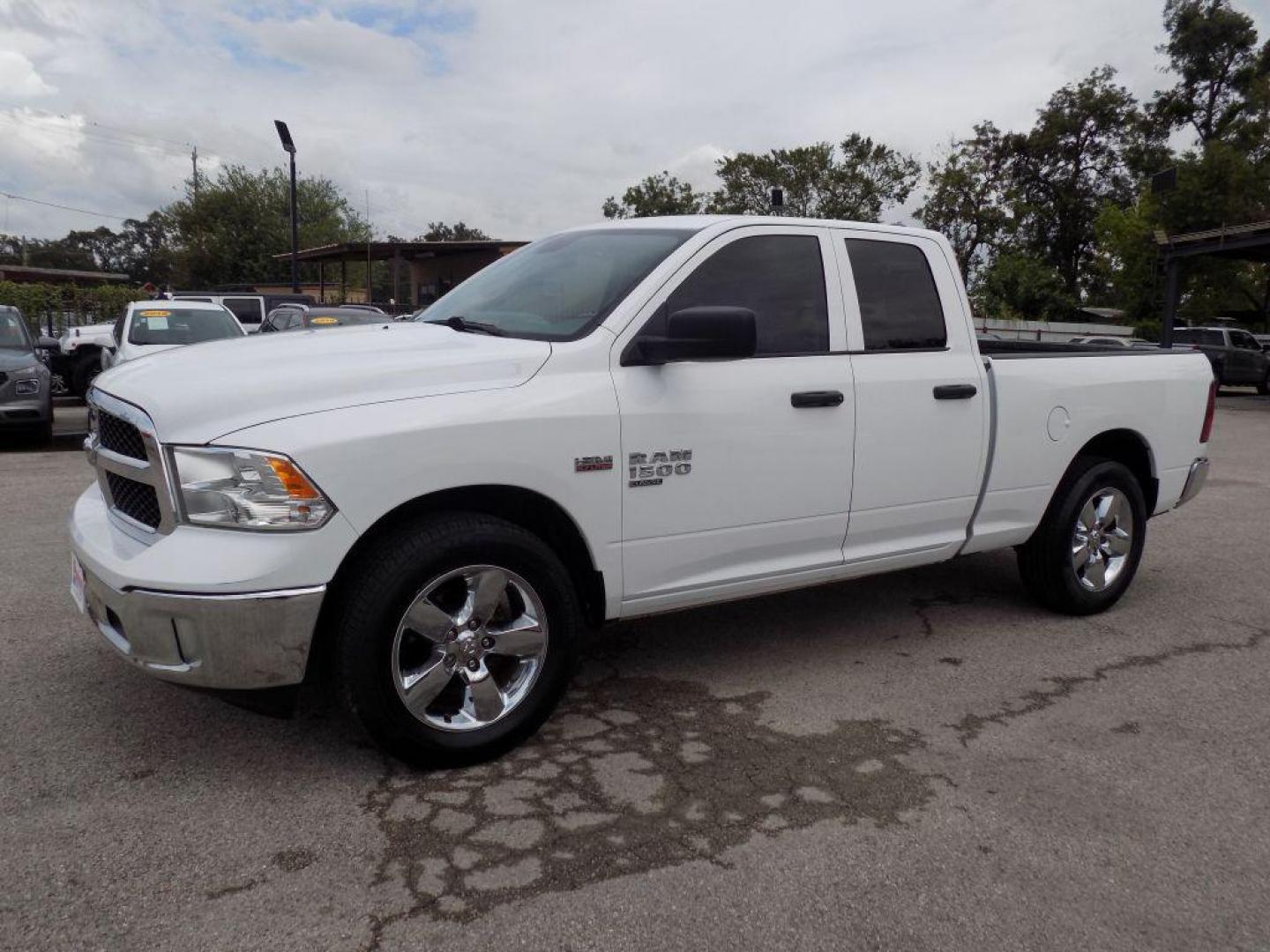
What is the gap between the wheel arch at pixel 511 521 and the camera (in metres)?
3.05

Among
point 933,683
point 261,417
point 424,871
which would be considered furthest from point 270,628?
point 933,683

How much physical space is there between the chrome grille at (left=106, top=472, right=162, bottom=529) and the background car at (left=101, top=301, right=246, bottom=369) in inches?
366

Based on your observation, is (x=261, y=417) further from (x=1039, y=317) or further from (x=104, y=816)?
(x=1039, y=317)

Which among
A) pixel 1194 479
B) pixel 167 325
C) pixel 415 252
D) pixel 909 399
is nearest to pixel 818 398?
pixel 909 399

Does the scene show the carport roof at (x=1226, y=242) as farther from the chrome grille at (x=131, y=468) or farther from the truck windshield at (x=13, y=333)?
the chrome grille at (x=131, y=468)

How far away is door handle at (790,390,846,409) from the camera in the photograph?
3.83 meters

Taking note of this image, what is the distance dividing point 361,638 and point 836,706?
1894 millimetres

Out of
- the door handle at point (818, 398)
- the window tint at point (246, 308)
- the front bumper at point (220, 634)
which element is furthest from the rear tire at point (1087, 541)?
the window tint at point (246, 308)

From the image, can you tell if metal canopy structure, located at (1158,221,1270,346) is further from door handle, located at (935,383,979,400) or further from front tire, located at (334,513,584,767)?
front tire, located at (334,513,584,767)

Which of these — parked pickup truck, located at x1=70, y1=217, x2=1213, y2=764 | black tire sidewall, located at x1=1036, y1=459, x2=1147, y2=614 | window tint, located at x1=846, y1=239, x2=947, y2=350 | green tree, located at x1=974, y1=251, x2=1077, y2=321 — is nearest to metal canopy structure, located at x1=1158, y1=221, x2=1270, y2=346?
green tree, located at x1=974, y1=251, x2=1077, y2=321

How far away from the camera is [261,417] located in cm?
290

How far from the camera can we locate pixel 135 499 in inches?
125

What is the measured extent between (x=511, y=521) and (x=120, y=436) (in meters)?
1.31

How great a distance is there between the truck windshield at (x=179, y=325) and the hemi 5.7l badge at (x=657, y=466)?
10214 millimetres
